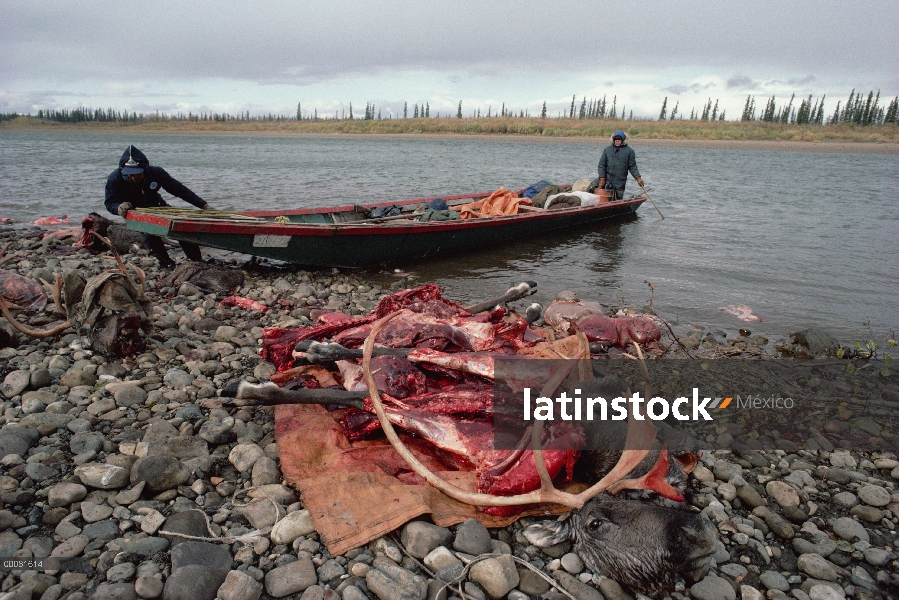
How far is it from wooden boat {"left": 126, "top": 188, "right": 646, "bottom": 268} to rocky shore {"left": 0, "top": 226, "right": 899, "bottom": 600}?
3197 mm

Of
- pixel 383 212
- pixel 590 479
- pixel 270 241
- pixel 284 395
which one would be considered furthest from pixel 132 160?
pixel 590 479

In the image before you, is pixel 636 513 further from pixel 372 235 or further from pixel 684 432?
pixel 372 235

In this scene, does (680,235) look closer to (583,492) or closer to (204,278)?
(204,278)

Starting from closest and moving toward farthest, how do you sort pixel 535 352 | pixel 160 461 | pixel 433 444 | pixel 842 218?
pixel 160 461 → pixel 433 444 → pixel 535 352 → pixel 842 218

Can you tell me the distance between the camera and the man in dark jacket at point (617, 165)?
11.7 m

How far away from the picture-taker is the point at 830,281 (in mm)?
8289

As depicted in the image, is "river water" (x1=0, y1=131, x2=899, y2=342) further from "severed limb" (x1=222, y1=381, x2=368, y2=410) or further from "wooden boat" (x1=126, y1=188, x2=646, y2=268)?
"severed limb" (x1=222, y1=381, x2=368, y2=410)

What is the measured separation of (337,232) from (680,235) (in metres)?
8.29

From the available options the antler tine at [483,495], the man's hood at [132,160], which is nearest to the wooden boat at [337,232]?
the man's hood at [132,160]

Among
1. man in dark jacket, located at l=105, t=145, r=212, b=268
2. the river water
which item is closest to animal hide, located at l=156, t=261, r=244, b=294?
man in dark jacket, located at l=105, t=145, r=212, b=268

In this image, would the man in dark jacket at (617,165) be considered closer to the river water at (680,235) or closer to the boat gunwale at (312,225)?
the river water at (680,235)

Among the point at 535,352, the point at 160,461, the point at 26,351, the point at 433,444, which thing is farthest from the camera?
the point at 26,351

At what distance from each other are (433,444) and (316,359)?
112 cm

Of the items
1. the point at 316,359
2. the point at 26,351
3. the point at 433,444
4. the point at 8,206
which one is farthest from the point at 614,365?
the point at 8,206
